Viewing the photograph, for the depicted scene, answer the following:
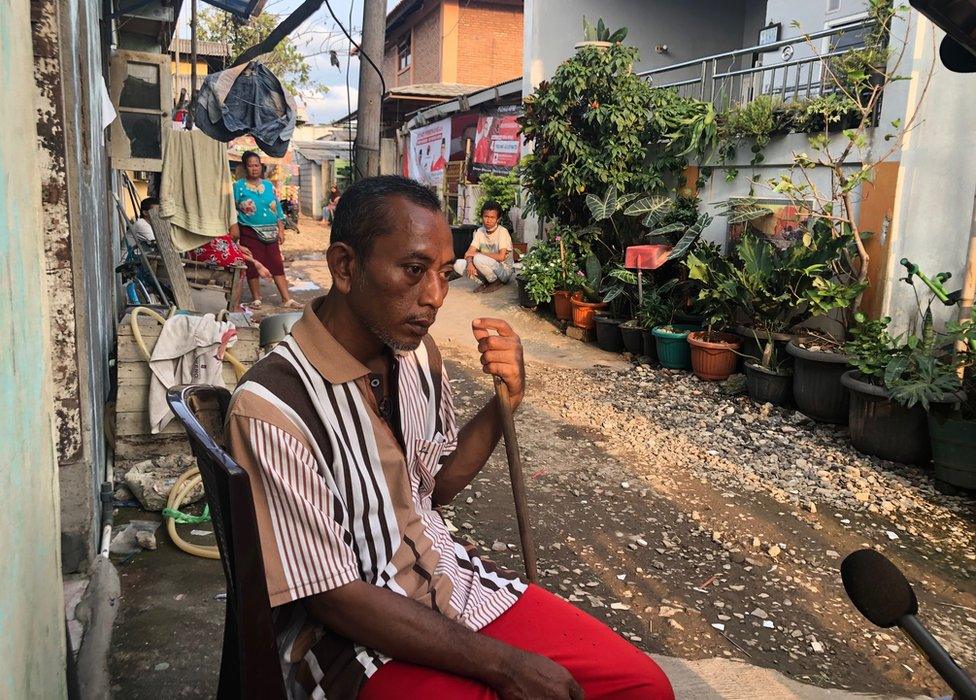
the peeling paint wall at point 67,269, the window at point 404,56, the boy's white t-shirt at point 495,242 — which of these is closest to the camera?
the peeling paint wall at point 67,269

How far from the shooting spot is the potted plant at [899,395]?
5020 millimetres

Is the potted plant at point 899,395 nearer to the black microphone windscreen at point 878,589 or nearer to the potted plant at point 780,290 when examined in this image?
the potted plant at point 780,290

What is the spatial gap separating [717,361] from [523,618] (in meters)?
5.97

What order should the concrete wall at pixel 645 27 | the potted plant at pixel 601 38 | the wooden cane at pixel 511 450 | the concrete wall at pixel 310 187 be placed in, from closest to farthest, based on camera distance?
the wooden cane at pixel 511 450
the potted plant at pixel 601 38
the concrete wall at pixel 645 27
the concrete wall at pixel 310 187

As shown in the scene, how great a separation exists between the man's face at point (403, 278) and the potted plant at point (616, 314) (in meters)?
7.04

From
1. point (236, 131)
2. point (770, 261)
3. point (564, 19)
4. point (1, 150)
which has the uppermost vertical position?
point (564, 19)

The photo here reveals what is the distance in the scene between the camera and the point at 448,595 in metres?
1.71

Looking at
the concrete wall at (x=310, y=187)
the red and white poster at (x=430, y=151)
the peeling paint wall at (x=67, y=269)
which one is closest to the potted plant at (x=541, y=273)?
the peeling paint wall at (x=67, y=269)

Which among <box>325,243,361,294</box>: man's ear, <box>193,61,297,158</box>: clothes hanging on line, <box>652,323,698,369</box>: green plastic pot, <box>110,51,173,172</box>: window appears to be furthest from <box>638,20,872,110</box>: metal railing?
<box>325,243,361,294</box>: man's ear

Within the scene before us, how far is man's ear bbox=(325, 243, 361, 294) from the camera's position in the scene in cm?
172

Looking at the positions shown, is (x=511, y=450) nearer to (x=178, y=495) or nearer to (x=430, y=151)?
(x=178, y=495)

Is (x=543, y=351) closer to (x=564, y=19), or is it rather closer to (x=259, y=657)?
(x=564, y=19)

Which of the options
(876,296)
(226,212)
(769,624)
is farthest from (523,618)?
(226,212)

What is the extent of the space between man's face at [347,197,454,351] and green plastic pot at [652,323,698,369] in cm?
643
